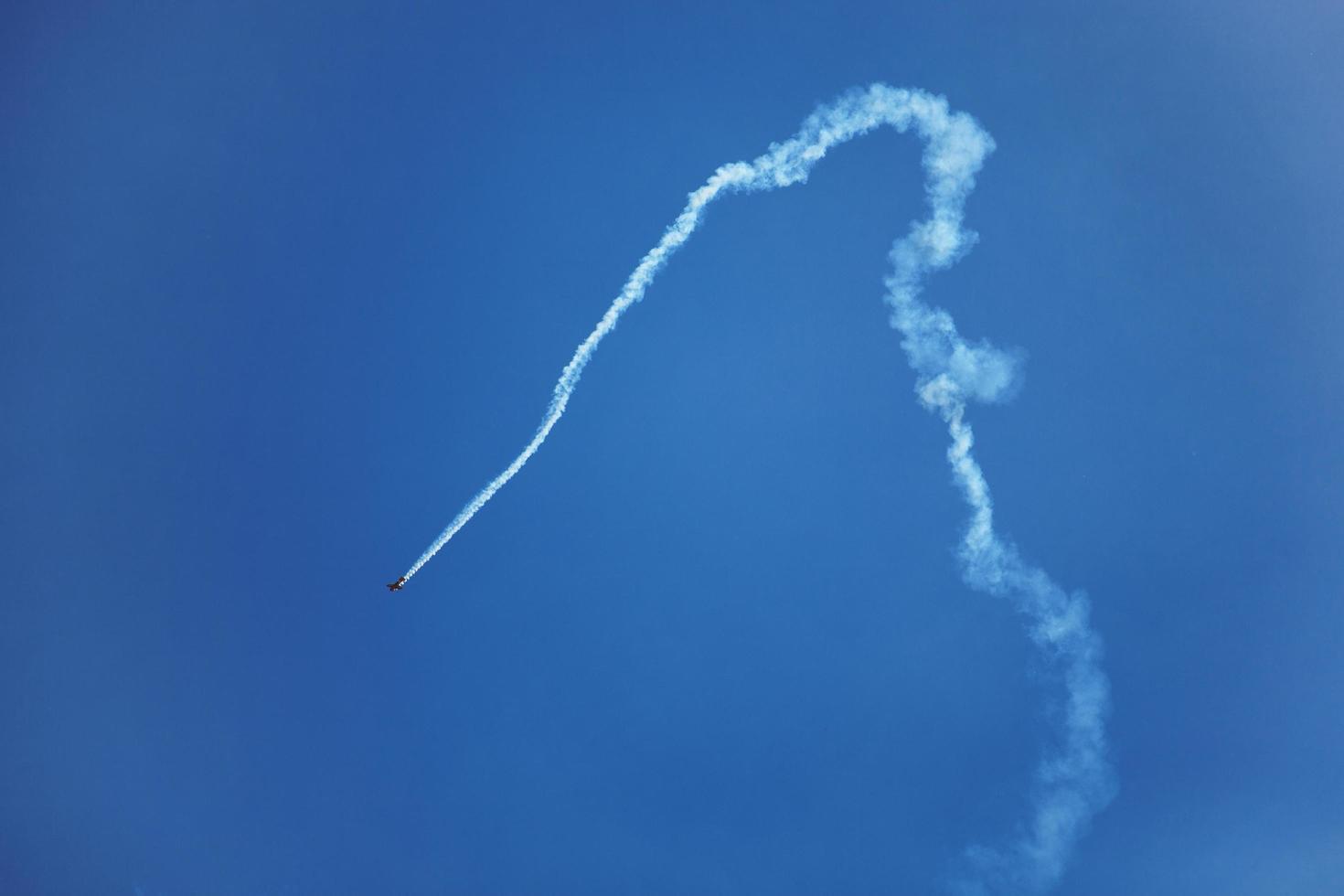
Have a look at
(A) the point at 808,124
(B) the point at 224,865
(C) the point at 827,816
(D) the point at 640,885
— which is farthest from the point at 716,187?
(B) the point at 224,865

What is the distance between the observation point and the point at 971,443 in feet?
18.2

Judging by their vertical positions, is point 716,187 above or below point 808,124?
below

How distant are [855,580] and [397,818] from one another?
328 centimetres

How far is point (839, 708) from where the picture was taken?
18.5 ft

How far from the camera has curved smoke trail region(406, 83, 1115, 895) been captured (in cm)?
549

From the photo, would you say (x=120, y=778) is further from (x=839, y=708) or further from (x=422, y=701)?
(x=839, y=708)

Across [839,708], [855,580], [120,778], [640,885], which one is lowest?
[120,778]

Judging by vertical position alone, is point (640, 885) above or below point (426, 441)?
below

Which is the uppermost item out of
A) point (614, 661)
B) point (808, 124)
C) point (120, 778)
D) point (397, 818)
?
point (808, 124)

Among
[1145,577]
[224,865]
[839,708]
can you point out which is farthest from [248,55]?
[1145,577]

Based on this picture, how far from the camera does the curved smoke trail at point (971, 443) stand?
5.49m

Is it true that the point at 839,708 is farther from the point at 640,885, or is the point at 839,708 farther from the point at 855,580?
the point at 640,885

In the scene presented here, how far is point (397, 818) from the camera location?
572 cm

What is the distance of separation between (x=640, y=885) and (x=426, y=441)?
3098 millimetres
